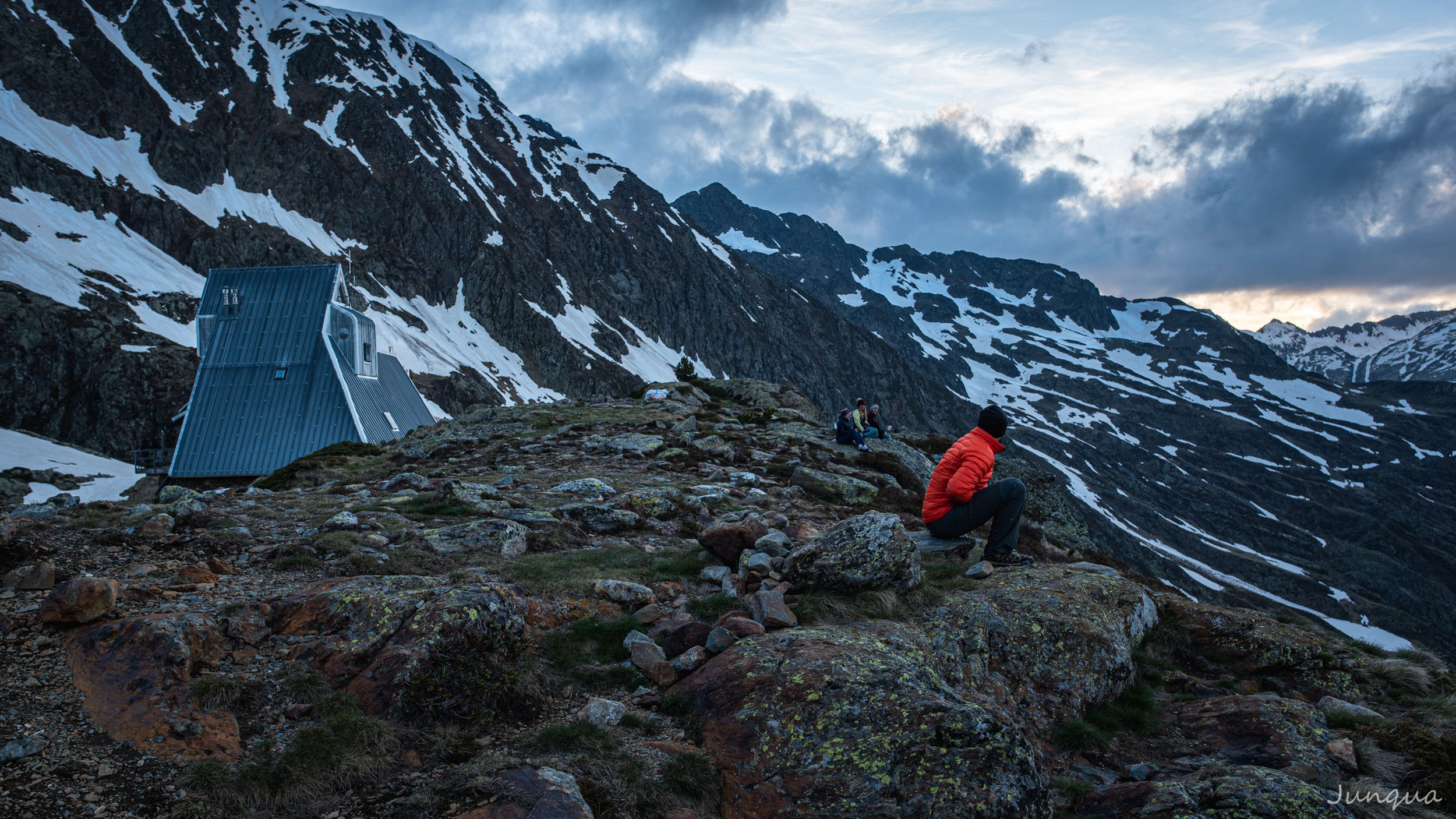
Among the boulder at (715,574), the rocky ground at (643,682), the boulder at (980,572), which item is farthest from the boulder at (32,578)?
the boulder at (980,572)

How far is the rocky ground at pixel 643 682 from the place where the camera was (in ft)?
15.7

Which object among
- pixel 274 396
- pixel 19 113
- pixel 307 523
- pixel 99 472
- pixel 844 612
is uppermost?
pixel 19 113

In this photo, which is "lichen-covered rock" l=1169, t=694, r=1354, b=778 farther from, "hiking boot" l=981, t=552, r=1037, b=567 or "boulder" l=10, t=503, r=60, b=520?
"boulder" l=10, t=503, r=60, b=520

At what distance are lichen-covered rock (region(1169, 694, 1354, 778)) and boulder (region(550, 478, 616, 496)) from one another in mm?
10892

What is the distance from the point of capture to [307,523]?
34.9 feet

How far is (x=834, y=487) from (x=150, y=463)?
52007mm

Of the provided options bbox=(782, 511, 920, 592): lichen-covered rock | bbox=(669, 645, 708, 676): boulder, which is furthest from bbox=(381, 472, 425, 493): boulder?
bbox=(669, 645, 708, 676): boulder

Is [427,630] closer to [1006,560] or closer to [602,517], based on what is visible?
[602,517]

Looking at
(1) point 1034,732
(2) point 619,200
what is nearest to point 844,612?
(1) point 1034,732

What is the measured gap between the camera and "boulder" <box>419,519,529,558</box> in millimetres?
9984

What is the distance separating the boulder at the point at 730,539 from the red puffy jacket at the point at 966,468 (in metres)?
3.00

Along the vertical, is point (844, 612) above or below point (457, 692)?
above

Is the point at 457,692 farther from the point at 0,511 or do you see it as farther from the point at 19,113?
the point at 19,113

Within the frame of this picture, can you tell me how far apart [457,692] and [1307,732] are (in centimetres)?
834
